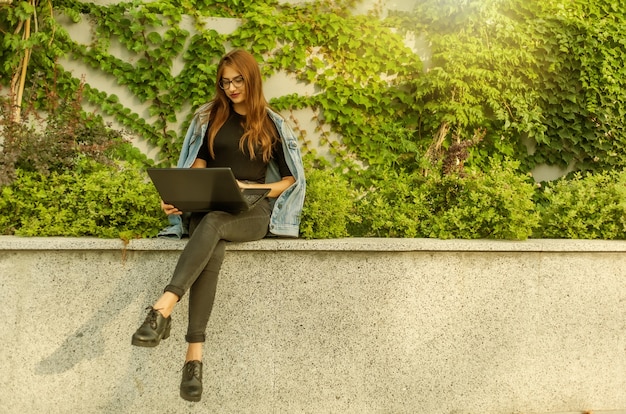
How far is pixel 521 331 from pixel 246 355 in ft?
4.84

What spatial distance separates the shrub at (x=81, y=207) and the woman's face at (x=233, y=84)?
677 millimetres

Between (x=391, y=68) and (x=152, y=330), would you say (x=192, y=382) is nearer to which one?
(x=152, y=330)

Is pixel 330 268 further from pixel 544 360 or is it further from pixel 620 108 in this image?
pixel 620 108

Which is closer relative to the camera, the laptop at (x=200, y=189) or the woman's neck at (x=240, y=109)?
the laptop at (x=200, y=189)

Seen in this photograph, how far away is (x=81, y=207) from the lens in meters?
3.52

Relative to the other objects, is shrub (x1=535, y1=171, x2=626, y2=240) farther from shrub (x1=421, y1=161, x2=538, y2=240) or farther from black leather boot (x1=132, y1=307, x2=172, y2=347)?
black leather boot (x1=132, y1=307, x2=172, y2=347)

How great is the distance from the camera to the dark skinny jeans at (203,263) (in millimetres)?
2945

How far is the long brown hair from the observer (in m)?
3.53

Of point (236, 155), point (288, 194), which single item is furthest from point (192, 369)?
point (236, 155)

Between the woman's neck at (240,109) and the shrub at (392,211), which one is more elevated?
the woman's neck at (240,109)

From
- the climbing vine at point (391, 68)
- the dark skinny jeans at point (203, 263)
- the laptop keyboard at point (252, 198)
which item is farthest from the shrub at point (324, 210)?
the climbing vine at point (391, 68)

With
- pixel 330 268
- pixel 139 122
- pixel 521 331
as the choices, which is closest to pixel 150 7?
pixel 139 122

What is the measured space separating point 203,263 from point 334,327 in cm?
81

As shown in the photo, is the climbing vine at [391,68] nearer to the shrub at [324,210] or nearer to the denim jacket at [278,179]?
the denim jacket at [278,179]
